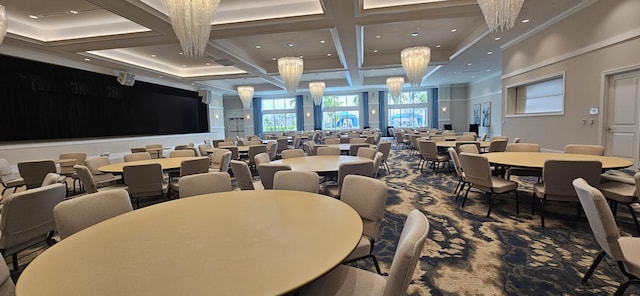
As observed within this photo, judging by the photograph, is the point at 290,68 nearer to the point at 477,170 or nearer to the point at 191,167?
the point at 191,167

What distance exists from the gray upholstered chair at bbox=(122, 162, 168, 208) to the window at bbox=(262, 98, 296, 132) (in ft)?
57.7

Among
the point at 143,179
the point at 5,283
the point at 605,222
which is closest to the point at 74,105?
the point at 143,179

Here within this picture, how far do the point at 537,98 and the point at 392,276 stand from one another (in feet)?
32.8

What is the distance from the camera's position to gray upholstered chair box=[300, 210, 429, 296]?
111 cm

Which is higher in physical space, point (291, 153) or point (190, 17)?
point (190, 17)

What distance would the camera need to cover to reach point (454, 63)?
11633 mm

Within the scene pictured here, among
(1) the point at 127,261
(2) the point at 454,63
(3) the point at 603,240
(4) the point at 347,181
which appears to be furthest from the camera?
(2) the point at 454,63

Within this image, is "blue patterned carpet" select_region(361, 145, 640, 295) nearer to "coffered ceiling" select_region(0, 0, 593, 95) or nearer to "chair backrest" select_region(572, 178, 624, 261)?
"chair backrest" select_region(572, 178, 624, 261)

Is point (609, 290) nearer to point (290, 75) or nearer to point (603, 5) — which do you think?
point (603, 5)

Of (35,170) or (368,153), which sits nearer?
(35,170)

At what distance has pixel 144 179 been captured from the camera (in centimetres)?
383

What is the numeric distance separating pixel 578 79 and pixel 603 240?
6876 mm

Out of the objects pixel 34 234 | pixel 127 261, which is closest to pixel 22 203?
pixel 34 234

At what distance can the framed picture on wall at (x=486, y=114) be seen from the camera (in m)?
15.7
